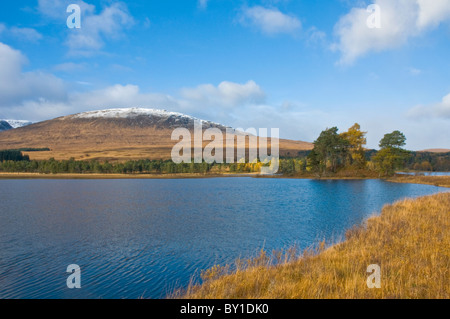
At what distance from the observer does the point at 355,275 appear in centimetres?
1057

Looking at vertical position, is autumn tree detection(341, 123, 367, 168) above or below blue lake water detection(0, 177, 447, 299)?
above

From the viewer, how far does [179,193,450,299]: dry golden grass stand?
930 cm

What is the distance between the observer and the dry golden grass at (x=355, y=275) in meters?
9.30

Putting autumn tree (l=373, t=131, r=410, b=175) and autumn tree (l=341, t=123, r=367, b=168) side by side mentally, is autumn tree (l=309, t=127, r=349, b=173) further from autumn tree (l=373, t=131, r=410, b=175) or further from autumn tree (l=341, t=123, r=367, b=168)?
autumn tree (l=373, t=131, r=410, b=175)

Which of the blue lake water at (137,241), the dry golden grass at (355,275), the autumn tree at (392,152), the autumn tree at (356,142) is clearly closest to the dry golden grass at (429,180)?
the autumn tree at (392,152)

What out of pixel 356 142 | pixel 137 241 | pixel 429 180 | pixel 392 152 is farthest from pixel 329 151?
pixel 137 241

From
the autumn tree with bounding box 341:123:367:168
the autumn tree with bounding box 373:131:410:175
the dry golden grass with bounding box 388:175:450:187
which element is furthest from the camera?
the autumn tree with bounding box 341:123:367:168

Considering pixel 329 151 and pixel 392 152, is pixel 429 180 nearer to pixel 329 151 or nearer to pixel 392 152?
pixel 392 152

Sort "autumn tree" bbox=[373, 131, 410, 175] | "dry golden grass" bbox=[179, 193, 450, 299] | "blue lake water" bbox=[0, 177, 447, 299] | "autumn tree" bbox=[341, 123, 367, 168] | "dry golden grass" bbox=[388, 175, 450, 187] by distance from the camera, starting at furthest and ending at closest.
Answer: "autumn tree" bbox=[341, 123, 367, 168] → "autumn tree" bbox=[373, 131, 410, 175] → "dry golden grass" bbox=[388, 175, 450, 187] → "blue lake water" bbox=[0, 177, 447, 299] → "dry golden grass" bbox=[179, 193, 450, 299]

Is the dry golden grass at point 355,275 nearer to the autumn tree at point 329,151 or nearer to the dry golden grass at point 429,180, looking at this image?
the dry golden grass at point 429,180

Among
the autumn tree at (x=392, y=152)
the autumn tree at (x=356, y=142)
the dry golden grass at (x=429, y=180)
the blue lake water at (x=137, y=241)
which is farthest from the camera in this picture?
the autumn tree at (x=356, y=142)

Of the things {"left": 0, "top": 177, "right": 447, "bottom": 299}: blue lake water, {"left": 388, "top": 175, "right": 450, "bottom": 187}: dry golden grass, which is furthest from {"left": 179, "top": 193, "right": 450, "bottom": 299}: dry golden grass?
{"left": 388, "top": 175, "right": 450, "bottom": 187}: dry golden grass
